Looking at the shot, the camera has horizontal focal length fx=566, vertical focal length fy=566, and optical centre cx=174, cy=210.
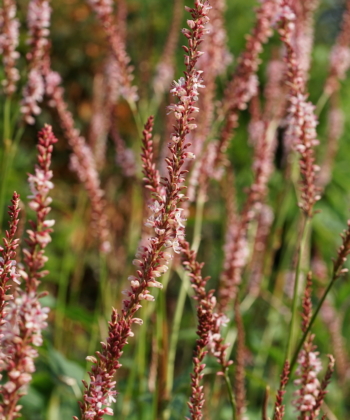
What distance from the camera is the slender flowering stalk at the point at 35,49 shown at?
4.77 feet

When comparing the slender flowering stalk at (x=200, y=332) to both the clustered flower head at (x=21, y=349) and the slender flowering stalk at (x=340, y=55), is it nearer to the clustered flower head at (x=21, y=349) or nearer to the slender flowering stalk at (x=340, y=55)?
the clustered flower head at (x=21, y=349)

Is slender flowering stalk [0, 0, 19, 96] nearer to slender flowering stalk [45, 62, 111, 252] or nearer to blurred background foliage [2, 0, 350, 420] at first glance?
slender flowering stalk [45, 62, 111, 252]

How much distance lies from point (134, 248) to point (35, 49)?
1012 mm

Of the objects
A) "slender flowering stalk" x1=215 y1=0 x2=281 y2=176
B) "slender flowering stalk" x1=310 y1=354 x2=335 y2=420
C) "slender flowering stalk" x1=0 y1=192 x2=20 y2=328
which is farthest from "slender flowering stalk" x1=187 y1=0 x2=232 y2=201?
"slender flowering stalk" x1=0 y1=192 x2=20 y2=328

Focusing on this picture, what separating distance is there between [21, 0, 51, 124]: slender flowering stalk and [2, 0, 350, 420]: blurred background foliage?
0.31m

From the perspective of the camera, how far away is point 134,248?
2.29 meters

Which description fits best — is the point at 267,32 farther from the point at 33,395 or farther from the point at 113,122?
the point at 33,395

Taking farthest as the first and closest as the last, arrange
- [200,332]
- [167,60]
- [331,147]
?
[331,147]
[167,60]
[200,332]

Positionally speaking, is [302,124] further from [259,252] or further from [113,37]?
[259,252]

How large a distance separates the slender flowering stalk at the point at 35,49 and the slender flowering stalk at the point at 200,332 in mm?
800

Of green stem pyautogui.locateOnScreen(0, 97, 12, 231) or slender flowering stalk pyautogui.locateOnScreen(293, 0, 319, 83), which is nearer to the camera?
green stem pyautogui.locateOnScreen(0, 97, 12, 231)

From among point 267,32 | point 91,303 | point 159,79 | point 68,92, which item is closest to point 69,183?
point 68,92

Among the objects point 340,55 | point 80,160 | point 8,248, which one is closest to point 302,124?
point 8,248

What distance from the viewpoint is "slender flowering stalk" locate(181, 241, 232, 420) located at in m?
0.79
